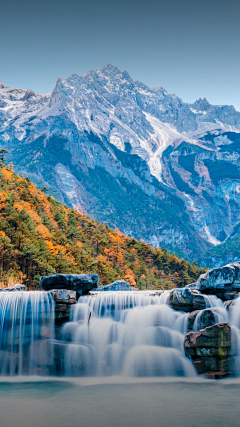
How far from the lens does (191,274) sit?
133750 millimetres

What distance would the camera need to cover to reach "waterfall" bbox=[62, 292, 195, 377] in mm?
28656

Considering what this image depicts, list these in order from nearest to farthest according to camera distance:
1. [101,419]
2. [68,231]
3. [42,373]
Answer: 1. [101,419]
2. [42,373]
3. [68,231]

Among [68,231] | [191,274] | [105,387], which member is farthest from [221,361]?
[191,274]

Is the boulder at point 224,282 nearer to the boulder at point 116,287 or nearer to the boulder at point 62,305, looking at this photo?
the boulder at point 62,305

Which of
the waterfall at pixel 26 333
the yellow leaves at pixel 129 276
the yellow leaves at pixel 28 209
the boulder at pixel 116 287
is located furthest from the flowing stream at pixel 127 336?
the yellow leaves at pixel 129 276

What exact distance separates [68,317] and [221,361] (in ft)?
36.6

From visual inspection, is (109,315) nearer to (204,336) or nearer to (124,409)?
(204,336)

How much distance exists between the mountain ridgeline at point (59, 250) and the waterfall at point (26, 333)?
19497 millimetres

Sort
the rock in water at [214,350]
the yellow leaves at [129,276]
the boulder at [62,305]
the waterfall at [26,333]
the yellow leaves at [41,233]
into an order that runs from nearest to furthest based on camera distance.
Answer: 1. the rock in water at [214,350]
2. the waterfall at [26,333]
3. the boulder at [62,305]
4. the yellow leaves at [41,233]
5. the yellow leaves at [129,276]

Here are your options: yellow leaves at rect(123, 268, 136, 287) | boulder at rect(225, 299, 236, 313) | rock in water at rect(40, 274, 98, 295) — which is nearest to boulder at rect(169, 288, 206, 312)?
boulder at rect(225, 299, 236, 313)

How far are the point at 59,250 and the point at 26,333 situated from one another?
1476 inches

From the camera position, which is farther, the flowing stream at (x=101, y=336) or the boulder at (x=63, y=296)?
the boulder at (x=63, y=296)

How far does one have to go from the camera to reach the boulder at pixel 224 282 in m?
30.5

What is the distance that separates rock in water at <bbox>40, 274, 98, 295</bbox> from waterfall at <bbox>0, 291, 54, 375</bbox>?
7.52 ft
